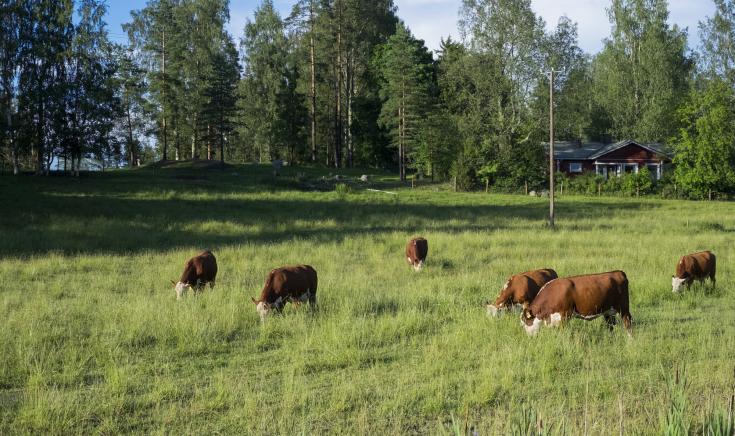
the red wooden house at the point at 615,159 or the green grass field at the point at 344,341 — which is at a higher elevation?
the red wooden house at the point at 615,159

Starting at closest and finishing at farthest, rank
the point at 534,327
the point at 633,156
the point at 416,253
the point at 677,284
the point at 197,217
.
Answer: the point at 534,327, the point at 677,284, the point at 416,253, the point at 197,217, the point at 633,156

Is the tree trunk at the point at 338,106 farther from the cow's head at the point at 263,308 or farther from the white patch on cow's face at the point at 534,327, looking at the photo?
the white patch on cow's face at the point at 534,327

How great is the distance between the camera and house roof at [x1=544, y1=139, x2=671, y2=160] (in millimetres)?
54625

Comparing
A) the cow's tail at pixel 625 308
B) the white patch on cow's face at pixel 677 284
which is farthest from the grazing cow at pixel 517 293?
the white patch on cow's face at pixel 677 284

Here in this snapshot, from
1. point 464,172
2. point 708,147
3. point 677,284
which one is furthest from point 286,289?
point 708,147

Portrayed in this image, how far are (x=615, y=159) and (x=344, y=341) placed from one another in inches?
2077

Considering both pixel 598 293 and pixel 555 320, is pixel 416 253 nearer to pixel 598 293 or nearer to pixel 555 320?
pixel 555 320

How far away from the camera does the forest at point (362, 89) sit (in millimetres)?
41906

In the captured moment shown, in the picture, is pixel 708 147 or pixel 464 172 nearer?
pixel 708 147

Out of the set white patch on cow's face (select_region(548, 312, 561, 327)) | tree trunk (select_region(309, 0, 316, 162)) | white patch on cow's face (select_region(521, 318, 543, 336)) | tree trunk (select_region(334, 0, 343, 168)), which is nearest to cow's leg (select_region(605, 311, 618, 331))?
white patch on cow's face (select_region(548, 312, 561, 327))

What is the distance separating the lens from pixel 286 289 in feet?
37.2

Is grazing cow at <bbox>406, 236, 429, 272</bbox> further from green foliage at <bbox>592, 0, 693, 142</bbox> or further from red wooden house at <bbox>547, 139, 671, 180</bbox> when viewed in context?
green foliage at <bbox>592, 0, 693, 142</bbox>

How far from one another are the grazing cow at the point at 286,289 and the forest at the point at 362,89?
1371 inches

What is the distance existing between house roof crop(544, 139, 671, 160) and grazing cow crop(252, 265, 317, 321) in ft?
149
